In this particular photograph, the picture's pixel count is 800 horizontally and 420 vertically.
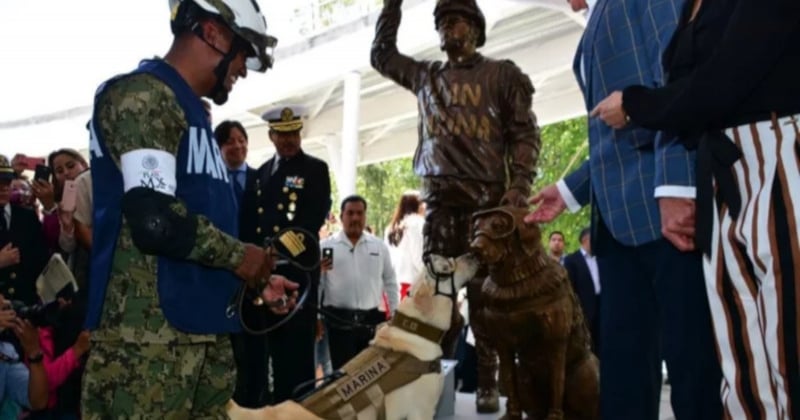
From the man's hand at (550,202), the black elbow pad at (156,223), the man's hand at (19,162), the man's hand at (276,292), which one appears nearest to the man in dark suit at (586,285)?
the man's hand at (550,202)

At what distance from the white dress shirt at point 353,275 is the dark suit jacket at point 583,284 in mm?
1764

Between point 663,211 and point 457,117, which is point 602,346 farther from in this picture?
point 457,117

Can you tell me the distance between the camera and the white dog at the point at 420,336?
2.77 m

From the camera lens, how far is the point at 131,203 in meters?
1.89

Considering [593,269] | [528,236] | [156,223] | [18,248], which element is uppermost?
[156,223]

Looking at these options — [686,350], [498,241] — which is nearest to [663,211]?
[686,350]

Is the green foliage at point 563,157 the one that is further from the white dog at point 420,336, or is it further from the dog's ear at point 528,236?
the white dog at point 420,336

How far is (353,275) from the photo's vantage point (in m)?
5.95

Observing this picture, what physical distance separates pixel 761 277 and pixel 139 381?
1569 millimetres

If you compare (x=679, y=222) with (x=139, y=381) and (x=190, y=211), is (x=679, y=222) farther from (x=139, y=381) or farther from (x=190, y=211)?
(x=139, y=381)

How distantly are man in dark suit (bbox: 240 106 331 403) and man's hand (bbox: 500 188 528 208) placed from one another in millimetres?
1337

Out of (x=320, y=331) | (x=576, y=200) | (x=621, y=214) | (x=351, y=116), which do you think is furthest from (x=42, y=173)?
(x=351, y=116)

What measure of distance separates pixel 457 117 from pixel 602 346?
1.67 metres

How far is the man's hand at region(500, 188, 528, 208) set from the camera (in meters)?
3.49
